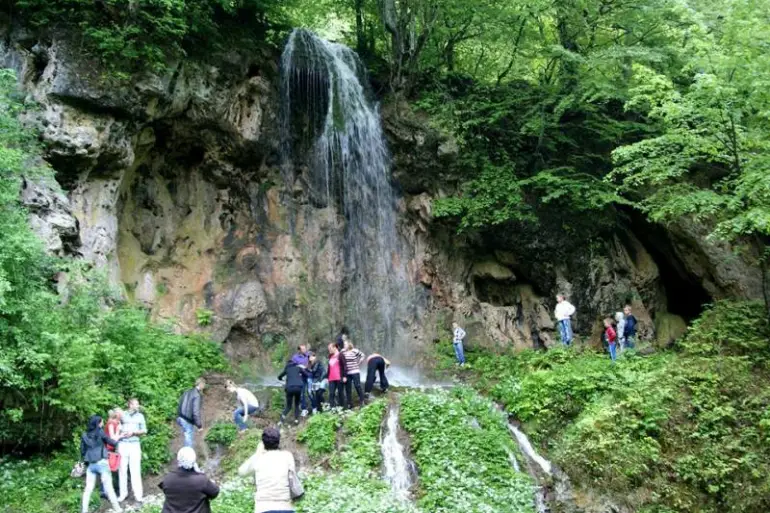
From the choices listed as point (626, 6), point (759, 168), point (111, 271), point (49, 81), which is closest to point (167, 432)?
point (111, 271)

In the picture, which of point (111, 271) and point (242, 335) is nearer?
point (111, 271)

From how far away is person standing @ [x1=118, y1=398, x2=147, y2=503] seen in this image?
9.77 meters

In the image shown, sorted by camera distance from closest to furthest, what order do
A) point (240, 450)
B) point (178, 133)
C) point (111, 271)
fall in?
point (240, 450)
point (111, 271)
point (178, 133)

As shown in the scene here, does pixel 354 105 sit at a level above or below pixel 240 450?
above

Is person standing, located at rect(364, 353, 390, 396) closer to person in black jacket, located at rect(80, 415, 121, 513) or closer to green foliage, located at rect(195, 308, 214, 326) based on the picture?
green foliage, located at rect(195, 308, 214, 326)

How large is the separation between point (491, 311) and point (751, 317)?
7518mm

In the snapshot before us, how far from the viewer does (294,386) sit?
493 inches

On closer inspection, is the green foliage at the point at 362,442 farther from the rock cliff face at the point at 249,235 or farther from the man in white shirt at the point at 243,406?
the rock cliff face at the point at 249,235

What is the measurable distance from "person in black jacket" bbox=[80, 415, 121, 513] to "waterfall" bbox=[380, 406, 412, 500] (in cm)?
432

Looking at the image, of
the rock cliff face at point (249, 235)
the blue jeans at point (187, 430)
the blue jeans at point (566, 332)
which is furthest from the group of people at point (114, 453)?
the blue jeans at point (566, 332)

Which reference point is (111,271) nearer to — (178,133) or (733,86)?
(178,133)

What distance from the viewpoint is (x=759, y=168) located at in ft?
35.9

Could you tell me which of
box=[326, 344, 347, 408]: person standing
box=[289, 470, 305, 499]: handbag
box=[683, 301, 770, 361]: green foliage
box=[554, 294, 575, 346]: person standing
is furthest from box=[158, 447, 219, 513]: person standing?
box=[554, 294, 575, 346]: person standing

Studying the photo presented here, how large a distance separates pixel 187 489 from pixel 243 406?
7277 mm
